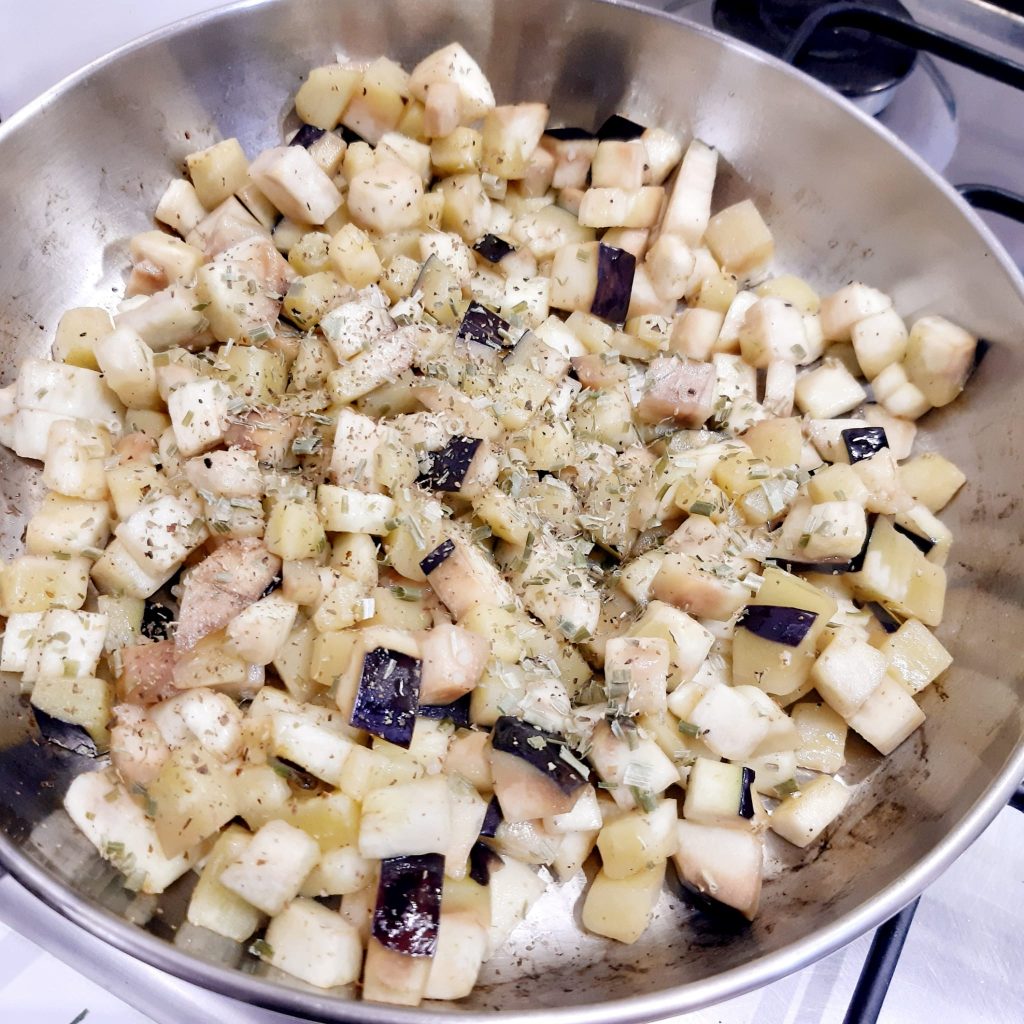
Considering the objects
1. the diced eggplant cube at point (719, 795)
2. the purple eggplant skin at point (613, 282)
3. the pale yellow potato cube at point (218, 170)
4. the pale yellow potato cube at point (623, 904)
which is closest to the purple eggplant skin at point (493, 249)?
the purple eggplant skin at point (613, 282)

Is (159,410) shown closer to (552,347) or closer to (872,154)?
(552,347)

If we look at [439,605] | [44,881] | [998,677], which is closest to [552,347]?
[439,605]

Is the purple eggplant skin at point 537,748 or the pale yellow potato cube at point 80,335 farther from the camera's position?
the pale yellow potato cube at point 80,335

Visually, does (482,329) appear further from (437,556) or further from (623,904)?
(623,904)

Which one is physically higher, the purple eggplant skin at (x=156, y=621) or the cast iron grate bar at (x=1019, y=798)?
the purple eggplant skin at (x=156, y=621)

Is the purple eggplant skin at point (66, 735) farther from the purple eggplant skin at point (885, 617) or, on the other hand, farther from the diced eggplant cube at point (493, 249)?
the purple eggplant skin at point (885, 617)

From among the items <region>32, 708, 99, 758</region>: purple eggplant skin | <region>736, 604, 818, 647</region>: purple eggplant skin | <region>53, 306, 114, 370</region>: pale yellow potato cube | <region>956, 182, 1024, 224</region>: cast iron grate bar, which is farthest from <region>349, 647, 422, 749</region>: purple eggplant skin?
<region>956, 182, 1024, 224</region>: cast iron grate bar

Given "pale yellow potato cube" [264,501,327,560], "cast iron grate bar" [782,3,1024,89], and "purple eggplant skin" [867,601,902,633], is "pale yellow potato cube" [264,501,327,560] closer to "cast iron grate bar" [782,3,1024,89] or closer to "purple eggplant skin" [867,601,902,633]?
"purple eggplant skin" [867,601,902,633]
